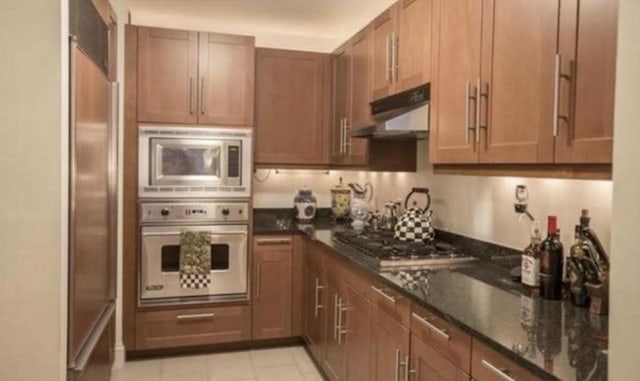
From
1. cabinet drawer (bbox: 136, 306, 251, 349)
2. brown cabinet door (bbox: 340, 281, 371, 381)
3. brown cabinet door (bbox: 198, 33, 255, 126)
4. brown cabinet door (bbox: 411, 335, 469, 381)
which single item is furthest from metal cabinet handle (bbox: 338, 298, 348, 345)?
brown cabinet door (bbox: 198, 33, 255, 126)

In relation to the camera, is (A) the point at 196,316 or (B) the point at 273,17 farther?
(B) the point at 273,17

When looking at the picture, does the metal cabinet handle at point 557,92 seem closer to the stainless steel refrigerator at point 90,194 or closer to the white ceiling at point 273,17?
the stainless steel refrigerator at point 90,194

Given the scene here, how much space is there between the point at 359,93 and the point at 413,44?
0.83 meters

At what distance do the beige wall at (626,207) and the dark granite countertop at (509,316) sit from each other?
0.36m

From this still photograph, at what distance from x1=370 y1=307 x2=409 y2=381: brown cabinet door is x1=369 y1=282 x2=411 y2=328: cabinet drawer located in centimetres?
3

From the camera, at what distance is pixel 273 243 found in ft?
11.8

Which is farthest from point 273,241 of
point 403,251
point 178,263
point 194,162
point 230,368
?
point 403,251

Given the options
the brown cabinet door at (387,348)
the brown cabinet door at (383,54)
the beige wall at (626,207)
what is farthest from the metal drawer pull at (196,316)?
the beige wall at (626,207)

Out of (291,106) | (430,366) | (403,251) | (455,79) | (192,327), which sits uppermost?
(291,106)

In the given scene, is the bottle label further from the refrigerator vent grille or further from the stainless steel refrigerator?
the refrigerator vent grille

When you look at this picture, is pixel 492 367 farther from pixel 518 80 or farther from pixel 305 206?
pixel 305 206

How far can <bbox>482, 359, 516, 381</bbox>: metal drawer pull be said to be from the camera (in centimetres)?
126

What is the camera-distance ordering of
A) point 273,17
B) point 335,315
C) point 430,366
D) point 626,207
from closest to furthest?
point 626,207 → point 430,366 → point 335,315 → point 273,17

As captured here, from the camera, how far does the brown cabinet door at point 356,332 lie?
2.31 meters
